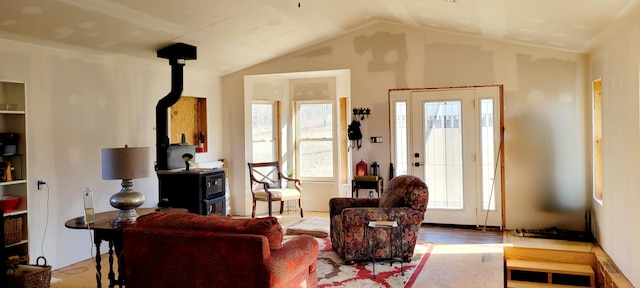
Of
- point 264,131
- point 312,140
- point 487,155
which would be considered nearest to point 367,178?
point 487,155

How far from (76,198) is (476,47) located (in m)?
5.44

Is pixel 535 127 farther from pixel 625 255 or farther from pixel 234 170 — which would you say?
pixel 234 170

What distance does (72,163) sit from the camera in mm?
5117

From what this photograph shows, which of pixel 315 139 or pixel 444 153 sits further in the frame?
pixel 315 139

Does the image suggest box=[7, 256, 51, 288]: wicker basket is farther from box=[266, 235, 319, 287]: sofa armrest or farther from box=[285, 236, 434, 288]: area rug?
box=[285, 236, 434, 288]: area rug

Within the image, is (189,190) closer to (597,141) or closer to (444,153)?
(444,153)

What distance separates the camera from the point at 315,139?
8352mm

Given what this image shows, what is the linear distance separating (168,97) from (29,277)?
2.70m

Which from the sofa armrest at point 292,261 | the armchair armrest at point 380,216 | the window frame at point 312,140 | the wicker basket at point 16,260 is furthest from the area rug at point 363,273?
the window frame at point 312,140

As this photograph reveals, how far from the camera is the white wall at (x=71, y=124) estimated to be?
4688mm

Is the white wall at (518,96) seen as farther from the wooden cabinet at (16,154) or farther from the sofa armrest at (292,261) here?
the wooden cabinet at (16,154)

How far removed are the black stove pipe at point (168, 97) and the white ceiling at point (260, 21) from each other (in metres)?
0.13

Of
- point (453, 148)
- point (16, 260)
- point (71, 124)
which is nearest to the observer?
point (16, 260)

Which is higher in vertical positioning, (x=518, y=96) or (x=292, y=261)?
(x=518, y=96)
